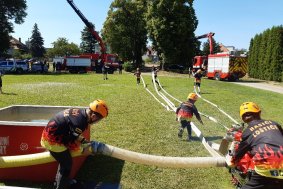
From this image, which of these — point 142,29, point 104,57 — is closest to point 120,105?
point 104,57

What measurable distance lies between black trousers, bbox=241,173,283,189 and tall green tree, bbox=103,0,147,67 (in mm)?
62657

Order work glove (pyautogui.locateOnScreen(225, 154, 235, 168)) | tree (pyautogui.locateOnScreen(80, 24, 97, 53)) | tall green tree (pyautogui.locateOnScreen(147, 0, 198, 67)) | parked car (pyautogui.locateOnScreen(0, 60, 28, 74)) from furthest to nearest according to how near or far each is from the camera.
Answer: tree (pyautogui.locateOnScreen(80, 24, 97, 53)) → tall green tree (pyautogui.locateOnScreen(147, 0, 198, 67)) → parked car (pyautogui.locateOnScreen(0, 60, 28, 74)) → work glove (pyautogui.locateOnScreen(225, 154, 235, 168))

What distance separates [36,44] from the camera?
11062 centimetres

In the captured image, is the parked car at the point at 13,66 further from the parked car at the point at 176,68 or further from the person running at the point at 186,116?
the person running at the point at 186,116

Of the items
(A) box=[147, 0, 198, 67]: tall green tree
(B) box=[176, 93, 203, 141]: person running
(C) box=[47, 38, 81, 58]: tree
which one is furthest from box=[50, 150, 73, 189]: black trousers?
(C) box=[47, 38, 81, 58]: tree

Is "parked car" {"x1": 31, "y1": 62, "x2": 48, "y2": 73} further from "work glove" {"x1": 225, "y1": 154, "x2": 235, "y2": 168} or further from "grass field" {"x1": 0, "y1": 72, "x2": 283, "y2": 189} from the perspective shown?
"work glove" {"x1": 225, "y1": 154, "x2": 235, "y2": 168}

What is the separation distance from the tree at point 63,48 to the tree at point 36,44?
13.5ft

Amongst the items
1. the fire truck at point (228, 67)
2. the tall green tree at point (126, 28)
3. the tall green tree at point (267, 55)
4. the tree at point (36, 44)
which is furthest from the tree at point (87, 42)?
the fire truck at point (228, 67)

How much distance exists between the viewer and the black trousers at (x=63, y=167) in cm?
614

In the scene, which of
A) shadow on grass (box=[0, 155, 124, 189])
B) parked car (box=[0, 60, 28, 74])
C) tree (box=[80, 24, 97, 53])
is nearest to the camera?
shadow on grass (box=[0, 155, 124, 189])

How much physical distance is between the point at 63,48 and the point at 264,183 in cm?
10990

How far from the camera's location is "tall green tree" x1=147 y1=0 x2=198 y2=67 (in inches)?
2068

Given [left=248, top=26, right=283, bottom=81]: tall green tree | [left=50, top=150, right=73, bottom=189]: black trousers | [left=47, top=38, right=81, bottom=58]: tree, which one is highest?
[left=47, top=38, right=81, bottom=58]: tree

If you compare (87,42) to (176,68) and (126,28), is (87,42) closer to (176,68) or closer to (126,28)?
(126,28)
